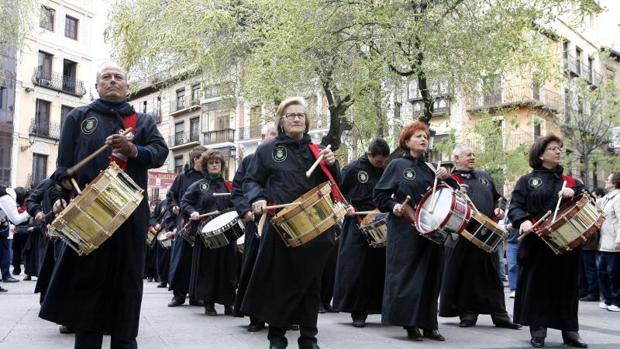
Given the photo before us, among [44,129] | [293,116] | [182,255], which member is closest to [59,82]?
[44,129]

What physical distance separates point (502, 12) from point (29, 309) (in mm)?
10363

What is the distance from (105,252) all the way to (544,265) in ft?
14.2

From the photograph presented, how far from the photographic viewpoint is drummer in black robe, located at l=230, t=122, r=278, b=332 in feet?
21.6

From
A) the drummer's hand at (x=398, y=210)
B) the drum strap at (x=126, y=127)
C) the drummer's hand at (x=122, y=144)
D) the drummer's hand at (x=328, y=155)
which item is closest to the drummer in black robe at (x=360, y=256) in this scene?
the drummer's hand at (x=398, y=210)

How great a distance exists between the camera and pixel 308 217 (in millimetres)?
5848

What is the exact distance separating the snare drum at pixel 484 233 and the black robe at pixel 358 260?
1238 millimetres

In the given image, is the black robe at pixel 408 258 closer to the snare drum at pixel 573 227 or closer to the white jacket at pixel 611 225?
the snare drum at pixel 573 227

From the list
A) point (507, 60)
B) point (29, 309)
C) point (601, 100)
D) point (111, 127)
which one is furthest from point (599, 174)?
point (111, 127)

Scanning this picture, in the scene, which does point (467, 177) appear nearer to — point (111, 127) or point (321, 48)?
point (111, 127)

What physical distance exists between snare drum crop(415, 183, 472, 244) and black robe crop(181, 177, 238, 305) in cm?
328

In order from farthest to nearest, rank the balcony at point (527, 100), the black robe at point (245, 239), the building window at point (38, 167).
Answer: the building window at point (38, 167), the balcony at point (527, 100), the black robe at point (245, 239)

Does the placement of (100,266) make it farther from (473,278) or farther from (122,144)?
(473,278)

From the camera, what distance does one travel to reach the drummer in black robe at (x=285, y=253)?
618 cm

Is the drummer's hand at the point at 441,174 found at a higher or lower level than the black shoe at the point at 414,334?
higher
